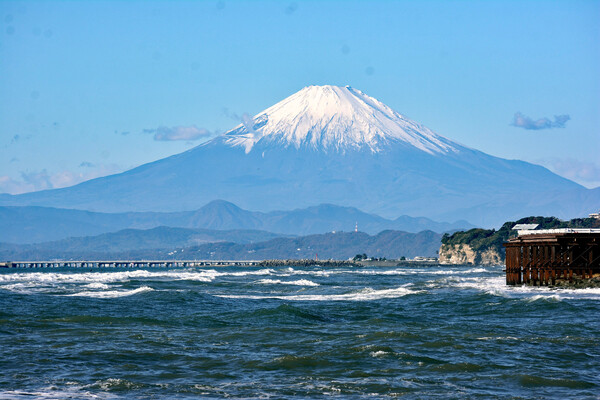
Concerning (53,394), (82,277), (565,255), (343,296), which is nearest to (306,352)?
(53,394)

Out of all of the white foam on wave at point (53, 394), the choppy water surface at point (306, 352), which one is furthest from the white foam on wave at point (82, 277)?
the white foam on wave at point (53, 394)

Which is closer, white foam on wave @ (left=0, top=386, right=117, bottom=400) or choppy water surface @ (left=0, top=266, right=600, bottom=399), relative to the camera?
white foam on wave @ (left=0, top=386, right=117, bottom=400)

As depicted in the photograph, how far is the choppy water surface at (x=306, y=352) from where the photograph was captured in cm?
2409

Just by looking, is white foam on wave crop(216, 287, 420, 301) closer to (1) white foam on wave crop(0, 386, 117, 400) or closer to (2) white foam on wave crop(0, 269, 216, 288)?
(2) white foam on wave crop(0, 269, 216, 288)

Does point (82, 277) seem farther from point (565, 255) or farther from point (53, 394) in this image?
point (53, 394)

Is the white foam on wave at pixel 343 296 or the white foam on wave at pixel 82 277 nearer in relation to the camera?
the white foam on wave at pixel 343 296

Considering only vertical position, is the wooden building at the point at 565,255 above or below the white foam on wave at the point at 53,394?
above

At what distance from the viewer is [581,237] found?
63438 millimetres

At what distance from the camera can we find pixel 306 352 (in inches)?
1192

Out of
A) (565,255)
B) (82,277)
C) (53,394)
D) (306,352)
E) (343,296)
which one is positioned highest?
(565,255)

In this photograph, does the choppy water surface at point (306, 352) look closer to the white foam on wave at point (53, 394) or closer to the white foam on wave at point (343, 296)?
the white foam on wave at point (53, 394)

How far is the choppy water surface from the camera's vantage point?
79.0 feet

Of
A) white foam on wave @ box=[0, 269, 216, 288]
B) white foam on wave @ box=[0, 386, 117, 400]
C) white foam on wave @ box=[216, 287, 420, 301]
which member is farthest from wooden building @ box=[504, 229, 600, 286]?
white foam on wave @ box=[0, 386, 117, 400]

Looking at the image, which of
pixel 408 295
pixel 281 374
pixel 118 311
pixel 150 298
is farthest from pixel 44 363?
pixel 408 295
